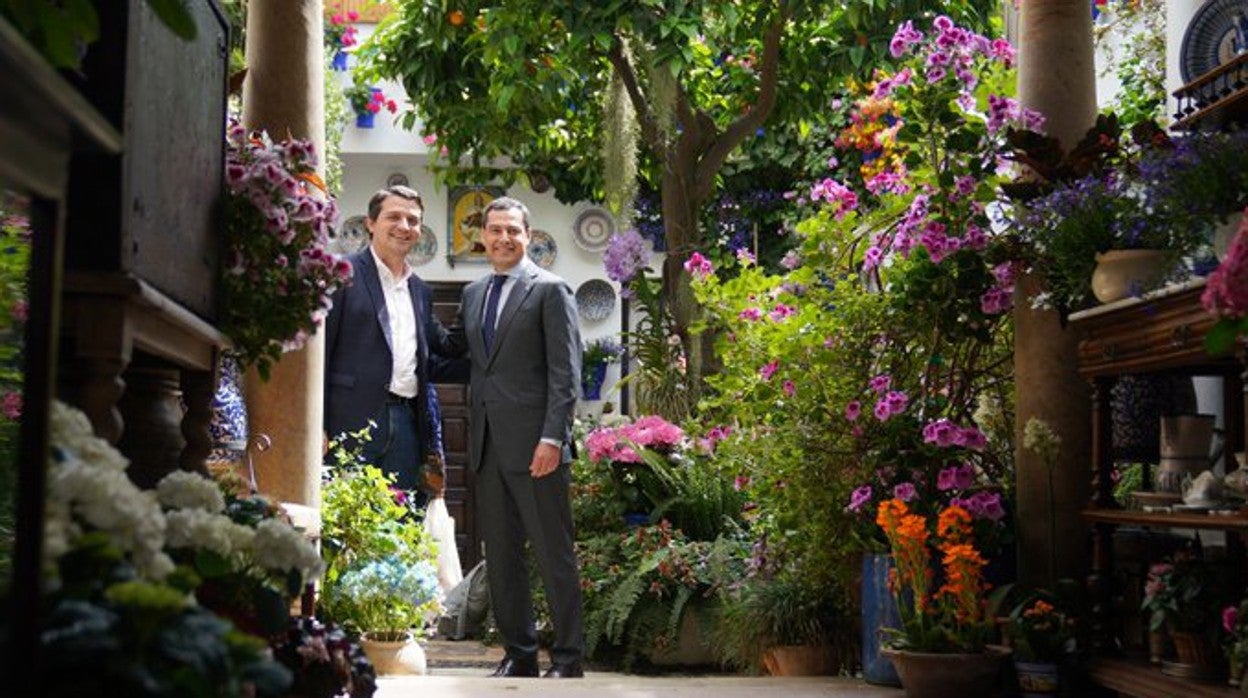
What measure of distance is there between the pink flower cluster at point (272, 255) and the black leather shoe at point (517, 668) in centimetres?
291

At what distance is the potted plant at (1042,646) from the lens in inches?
209

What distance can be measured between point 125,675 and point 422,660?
15.8 ft

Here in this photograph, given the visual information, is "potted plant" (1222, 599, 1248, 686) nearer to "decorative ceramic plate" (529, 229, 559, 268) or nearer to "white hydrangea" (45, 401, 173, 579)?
"white hydrangea" (45, 401, 173, 579)

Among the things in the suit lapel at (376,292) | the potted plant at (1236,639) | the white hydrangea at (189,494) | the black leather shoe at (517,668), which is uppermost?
the suit lapel at (376,292)

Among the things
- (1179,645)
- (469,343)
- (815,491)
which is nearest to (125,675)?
(1179,645)

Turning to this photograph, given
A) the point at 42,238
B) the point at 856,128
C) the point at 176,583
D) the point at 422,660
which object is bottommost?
the point at 422,660

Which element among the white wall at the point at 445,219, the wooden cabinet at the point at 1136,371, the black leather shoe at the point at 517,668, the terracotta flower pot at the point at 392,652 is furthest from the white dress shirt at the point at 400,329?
the white wall at the point at 445,219

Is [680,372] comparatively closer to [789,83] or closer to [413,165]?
[789,83]

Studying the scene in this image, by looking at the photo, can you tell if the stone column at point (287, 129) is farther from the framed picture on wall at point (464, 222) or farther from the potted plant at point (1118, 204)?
the framed picture on wall at point (464, 222)

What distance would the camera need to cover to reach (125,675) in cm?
207

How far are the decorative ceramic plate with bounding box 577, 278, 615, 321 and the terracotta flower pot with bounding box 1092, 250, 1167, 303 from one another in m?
8.79

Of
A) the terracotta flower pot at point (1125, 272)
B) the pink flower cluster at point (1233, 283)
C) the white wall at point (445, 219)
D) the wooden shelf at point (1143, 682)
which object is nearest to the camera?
the pink flower cluster at point (1233, 283)

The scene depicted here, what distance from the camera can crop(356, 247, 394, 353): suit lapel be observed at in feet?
23.3

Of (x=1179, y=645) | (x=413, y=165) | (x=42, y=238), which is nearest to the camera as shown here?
(x=42, y=238)
